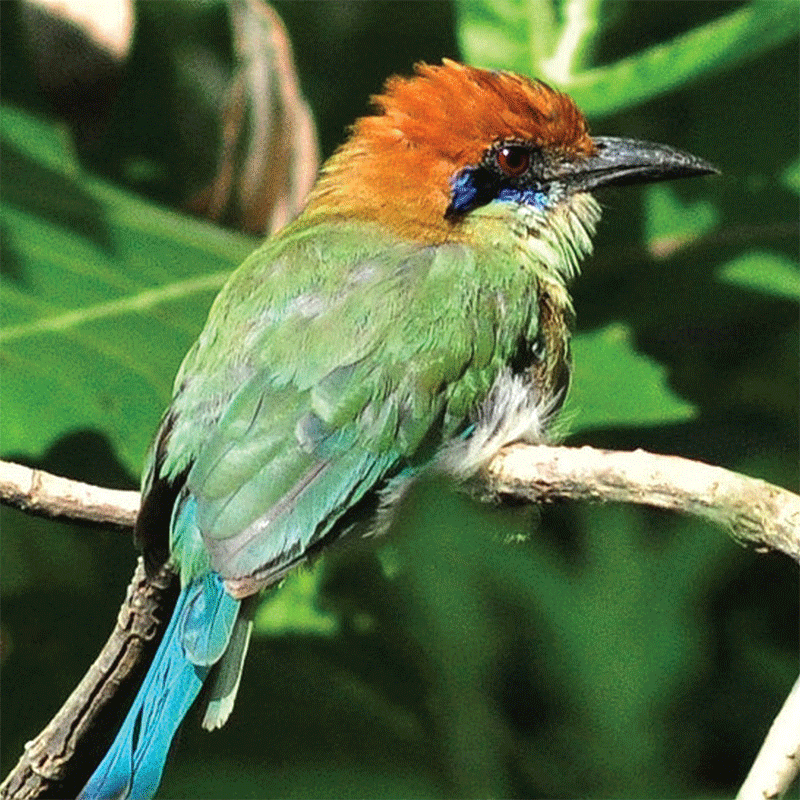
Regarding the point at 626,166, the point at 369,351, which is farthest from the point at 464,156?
the point at 369,351

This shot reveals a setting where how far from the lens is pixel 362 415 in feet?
9.82

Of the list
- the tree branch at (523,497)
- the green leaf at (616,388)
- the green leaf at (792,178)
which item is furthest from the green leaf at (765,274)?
the tree branch at (523,497)

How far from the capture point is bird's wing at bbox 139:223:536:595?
288 cm

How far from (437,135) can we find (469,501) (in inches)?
24.3

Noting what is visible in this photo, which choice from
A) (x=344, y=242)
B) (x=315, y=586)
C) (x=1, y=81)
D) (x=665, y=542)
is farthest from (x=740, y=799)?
(x=1, y=81)

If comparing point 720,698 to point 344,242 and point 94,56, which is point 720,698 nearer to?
point 344,242

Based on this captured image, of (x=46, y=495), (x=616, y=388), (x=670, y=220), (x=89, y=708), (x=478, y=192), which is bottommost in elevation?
(x=89, y=708)

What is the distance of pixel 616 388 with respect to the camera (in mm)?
3719

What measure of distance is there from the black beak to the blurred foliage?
0.15 meters

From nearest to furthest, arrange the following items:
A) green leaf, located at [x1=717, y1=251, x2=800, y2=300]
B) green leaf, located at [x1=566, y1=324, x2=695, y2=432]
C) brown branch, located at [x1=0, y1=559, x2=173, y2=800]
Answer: brown branch, located at [x1=0, y1=559, x2=173, y2=800] < green leaf, located at [x1=566, y1=324, x2=695, y2=432] < green leaf, located at [x1=717, y1=251, x2=800, y2=300]

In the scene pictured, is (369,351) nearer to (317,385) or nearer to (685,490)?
(317,385)

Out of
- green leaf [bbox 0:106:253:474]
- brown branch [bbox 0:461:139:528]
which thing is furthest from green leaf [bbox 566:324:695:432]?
brown branch [bbox 0:461:139:528]

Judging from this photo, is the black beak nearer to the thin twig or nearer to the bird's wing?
the bird's wing

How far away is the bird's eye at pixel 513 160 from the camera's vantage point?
11.2 feet
